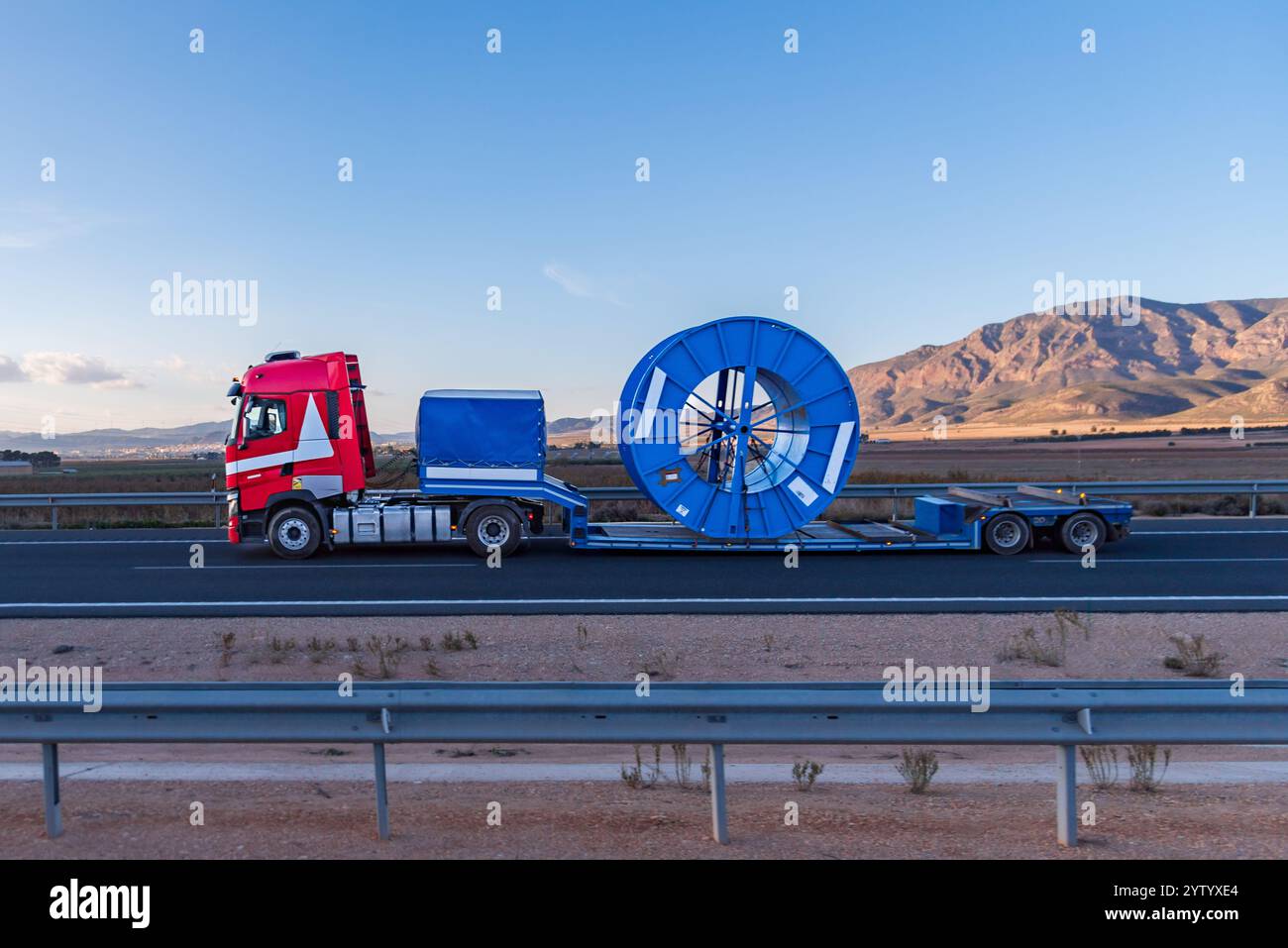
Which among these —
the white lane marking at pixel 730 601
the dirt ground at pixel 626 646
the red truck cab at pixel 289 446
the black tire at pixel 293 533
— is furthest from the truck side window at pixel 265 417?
the dirt ground at pixel 626 646

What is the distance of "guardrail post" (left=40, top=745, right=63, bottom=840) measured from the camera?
15.9 feet

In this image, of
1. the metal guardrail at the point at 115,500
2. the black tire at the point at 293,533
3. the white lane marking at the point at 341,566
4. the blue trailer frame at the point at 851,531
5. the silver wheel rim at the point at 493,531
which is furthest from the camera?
the metal guardrail at the point at 115,500

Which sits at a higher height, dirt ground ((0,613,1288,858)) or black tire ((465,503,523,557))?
black tire ((465,503,523,557))

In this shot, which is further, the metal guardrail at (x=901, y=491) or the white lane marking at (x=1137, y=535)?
the metal guardrail at (x=901, y=491)

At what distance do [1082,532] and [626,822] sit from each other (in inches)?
527

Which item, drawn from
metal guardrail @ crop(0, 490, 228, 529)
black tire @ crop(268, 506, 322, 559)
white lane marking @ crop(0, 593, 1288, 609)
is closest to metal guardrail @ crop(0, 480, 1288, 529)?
metal guardrail @ crop(0, 490, 228, 529)

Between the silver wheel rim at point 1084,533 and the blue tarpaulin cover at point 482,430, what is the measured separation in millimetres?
9224

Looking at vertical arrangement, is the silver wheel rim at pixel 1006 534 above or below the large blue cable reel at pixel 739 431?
below

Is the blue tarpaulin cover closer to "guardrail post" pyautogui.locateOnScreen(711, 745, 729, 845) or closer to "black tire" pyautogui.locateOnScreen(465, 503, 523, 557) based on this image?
"black tire" pyautogui.locateOnScreen(465, 503, 523, 557)

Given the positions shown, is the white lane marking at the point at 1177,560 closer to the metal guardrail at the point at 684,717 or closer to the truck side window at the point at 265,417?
the metal guardrail at the point at 684,717

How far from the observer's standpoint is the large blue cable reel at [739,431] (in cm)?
1628

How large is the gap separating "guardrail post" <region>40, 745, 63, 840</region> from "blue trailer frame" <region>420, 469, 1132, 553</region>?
1141 centimetres

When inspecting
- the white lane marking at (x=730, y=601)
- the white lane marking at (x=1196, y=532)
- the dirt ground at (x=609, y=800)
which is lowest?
the dirt ground at (x=609, y=800)

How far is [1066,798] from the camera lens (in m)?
4.78
